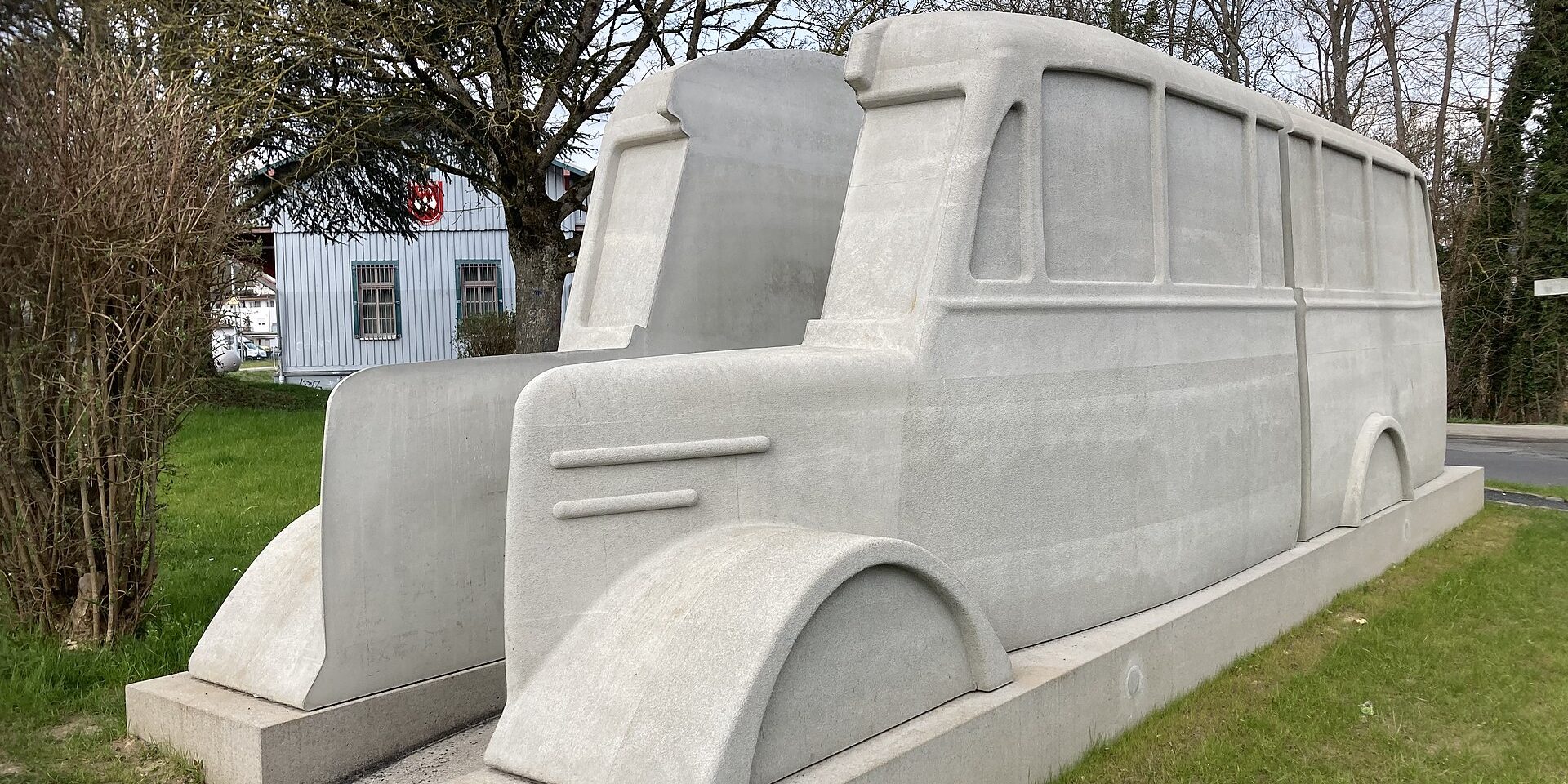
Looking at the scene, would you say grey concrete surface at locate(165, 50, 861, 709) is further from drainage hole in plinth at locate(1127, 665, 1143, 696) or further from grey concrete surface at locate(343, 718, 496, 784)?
drainage hole in plinth at locate(1127, 665, 1143, 696)

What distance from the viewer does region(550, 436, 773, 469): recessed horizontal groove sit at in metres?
3.66

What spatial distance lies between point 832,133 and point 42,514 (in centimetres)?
449

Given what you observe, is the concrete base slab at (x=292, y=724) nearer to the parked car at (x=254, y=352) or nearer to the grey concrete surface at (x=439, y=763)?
the grey concrete surface at (x=439, y=763)

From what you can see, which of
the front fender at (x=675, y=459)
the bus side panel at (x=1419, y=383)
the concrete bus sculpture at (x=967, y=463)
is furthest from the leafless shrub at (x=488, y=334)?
the front fender at (x=675, y=459)

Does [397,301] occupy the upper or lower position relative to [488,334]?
upper

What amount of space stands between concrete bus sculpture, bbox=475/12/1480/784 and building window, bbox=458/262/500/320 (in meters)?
22.9

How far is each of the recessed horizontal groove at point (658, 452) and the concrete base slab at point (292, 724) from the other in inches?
61.6

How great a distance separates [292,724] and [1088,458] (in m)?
3.31

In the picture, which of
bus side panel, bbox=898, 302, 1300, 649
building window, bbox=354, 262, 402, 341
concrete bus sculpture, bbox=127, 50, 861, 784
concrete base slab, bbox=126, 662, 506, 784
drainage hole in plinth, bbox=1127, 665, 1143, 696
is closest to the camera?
concrete base slab, bbox=126, 662, 506, 784

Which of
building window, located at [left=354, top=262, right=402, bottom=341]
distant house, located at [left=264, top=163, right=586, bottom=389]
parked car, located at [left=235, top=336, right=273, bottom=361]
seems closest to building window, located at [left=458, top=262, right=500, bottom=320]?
distant house, located at [left=264, top=163, right=586, bottom=389]

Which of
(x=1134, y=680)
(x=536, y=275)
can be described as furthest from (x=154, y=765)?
(x=536, y=275)

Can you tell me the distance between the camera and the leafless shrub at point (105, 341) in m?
5.41

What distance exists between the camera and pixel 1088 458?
509 centimetres

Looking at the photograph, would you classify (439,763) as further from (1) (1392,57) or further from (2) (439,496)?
(1) (1392,57)
